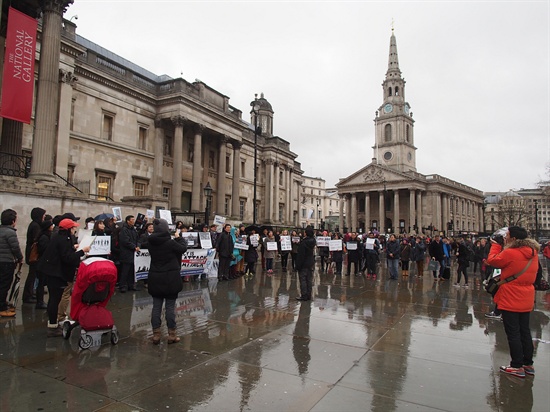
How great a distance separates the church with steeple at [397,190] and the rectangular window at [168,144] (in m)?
54.6

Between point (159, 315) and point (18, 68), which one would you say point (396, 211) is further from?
point (159, 315)

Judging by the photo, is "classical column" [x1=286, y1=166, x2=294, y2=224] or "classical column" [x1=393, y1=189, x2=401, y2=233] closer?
"classical column" [x1=286, y1=166, x2=294, y2=224]

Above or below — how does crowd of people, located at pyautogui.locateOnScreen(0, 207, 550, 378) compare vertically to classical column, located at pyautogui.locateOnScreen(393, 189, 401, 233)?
below

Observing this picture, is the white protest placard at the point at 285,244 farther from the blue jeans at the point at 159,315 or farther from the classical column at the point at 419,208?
the classical column at the point at 419,208

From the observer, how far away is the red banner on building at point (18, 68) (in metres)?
14.5

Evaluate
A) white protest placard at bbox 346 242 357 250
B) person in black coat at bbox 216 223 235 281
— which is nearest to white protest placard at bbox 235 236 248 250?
person in black coat at bbox 216 223 235 281

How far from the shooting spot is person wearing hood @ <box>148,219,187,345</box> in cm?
592

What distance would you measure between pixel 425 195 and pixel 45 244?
3528 inches

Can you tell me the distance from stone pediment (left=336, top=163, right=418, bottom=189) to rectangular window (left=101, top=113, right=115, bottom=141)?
223 feet

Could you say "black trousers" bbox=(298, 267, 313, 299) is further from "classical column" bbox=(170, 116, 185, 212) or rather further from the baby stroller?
"classical column" bbox=(170, 116, 185, 212)

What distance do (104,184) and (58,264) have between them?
24752 millimetres

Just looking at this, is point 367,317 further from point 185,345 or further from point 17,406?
point 17,406

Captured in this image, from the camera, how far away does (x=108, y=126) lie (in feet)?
96.9

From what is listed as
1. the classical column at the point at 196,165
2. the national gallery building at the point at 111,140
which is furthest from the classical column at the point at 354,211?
the classical column at the point at 196,165
